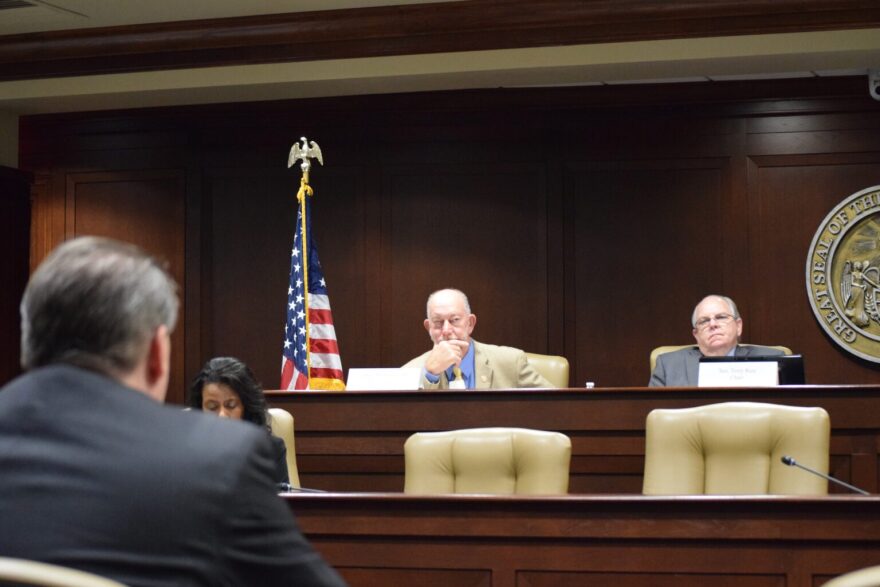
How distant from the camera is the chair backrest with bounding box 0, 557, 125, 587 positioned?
49.0 inches

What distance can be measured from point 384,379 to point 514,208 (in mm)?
2607

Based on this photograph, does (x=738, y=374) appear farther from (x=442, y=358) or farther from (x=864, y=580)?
(x=864, y=580)

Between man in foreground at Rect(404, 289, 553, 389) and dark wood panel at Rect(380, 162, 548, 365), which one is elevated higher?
dark wood panel at Rect(380, 162, 548, 365)

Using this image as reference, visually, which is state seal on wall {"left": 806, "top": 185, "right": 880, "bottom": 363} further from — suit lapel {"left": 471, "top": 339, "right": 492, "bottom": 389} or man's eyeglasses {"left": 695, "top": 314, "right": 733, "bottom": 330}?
suit lapel {"left": 471, "top": 339, "right": 492, "bottom": 389}

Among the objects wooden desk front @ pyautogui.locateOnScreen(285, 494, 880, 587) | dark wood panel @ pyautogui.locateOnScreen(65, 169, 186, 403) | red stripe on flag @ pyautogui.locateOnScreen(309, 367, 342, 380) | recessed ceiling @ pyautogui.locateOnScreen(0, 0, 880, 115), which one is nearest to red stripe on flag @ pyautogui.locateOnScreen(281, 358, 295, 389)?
red stripe on flag @ pyautogui.locateOnScreen(309, 367, 342, 380)

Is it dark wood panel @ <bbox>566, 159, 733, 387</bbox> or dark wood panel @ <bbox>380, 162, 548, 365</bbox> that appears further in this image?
dark wood panel @ <bbox>380, 162, 548, 365</bbox>

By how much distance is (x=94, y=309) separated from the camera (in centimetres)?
140

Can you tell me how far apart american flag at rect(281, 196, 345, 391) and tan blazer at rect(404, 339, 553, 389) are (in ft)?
2.62

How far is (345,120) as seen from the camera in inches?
320

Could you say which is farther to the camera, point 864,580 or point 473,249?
point 473,249

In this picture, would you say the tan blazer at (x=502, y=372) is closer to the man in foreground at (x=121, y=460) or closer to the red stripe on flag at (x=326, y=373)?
the red stripe on flag at (x=326, y=373)

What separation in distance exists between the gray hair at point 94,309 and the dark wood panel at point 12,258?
7259 mm

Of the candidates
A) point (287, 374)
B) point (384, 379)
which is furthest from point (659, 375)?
point (287, 374)

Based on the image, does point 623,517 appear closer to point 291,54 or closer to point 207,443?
point 207,443
